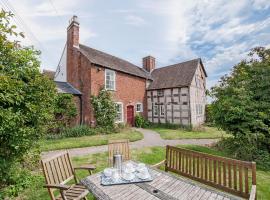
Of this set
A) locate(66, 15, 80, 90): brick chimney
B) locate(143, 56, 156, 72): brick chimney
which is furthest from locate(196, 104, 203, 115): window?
locate(66, 15, 80, 90): brick chimney

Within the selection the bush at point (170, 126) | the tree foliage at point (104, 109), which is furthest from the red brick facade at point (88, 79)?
the bush at point (170, 126)

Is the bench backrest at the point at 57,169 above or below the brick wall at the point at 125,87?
below

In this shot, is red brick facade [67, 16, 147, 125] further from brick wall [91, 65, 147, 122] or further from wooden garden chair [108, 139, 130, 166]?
wooden garden chair [108, 139, 130, 166]

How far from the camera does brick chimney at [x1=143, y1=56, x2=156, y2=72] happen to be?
22.1 metres

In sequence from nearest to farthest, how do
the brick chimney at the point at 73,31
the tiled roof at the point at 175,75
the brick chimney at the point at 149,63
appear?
1. the brick chimney at the point at 73,31
2. the tiled roof at the point at 175,75
3. the brick chimney at the point at 149,63

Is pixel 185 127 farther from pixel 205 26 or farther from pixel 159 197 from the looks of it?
pixel 159 197

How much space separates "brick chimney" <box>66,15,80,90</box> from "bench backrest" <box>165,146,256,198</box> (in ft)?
40.6

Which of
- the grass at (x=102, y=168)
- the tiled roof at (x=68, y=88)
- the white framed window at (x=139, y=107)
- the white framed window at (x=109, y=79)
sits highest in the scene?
the white framed window at (x=109, y=79)

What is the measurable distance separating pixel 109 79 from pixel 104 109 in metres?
2.91

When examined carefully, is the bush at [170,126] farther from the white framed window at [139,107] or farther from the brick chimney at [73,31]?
the brick chimney at [73,31]

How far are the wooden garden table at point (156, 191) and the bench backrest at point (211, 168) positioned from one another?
2.67 feet

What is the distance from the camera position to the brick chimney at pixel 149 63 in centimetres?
2211

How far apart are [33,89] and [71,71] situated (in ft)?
38.7

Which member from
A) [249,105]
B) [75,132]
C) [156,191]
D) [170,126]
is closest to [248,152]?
[249,105]
